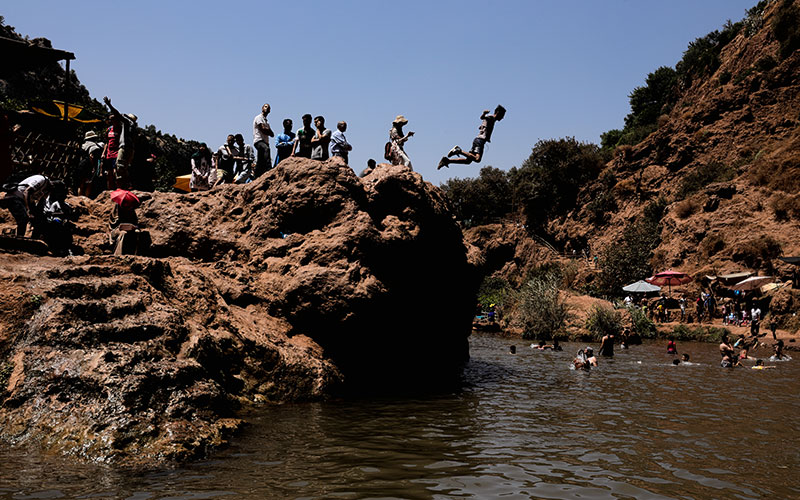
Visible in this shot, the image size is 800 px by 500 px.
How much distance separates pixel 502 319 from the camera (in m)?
33.5

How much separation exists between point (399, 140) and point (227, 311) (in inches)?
243

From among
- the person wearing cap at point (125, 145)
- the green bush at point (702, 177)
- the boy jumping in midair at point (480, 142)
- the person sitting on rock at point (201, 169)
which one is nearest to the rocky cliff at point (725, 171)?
the green bush at point (702, 177)

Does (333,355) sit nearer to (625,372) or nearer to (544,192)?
(625,372)

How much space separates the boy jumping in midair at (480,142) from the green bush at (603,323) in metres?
16.7

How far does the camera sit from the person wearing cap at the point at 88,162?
1373 cm

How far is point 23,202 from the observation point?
877cm

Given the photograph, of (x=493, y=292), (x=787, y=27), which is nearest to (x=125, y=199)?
(x=493, y=292)

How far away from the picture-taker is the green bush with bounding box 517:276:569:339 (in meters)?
28.2

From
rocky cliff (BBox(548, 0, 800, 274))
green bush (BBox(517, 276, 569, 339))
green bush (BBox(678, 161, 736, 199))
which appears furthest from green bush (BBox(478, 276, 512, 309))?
green bush (BBox(678, 161, 736, 199))

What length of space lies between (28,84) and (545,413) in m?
48.1

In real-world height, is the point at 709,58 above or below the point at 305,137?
above

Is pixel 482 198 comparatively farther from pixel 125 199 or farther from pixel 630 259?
pixel 125 199

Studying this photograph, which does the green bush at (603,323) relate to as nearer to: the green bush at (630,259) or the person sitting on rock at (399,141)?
the green bush at (630,259)

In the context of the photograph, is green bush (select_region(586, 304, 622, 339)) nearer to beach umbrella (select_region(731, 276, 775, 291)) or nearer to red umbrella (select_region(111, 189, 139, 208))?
beach umbrella (select_region(731, 276, 775, 291))
